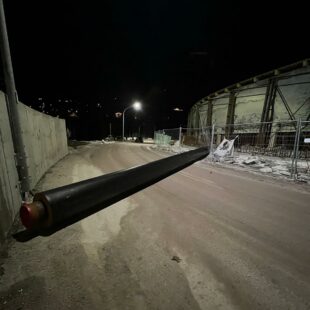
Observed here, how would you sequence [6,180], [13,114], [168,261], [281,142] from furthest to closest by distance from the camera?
[281,142] → [13,114] → [6,180] → [168,261]

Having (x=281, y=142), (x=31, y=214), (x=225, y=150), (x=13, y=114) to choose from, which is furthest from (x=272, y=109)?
(x=31, y=214)

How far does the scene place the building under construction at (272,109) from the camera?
30.0ft

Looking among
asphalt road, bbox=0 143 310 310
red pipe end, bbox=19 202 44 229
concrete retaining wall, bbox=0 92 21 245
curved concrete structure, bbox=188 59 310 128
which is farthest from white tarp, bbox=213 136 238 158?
red pipe end, bbox=19 202 44 229

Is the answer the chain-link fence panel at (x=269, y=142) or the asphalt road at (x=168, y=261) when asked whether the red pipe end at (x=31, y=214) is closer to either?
the asphalt road at (x=168, y=261)

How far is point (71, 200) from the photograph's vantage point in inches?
41.6

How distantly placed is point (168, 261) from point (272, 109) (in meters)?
12.5

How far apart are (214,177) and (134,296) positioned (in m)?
5.24

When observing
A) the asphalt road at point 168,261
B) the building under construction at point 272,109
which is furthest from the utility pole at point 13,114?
the building under construction at point 272,109

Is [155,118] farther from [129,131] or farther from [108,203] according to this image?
[108,203]

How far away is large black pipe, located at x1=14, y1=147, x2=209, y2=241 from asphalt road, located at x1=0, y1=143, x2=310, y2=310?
1091mm

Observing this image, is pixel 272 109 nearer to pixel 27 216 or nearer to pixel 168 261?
pixel 168 261

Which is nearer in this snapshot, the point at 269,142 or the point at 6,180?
the point at 6,180

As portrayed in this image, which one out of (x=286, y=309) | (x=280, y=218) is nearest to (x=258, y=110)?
(x=280, y=218)

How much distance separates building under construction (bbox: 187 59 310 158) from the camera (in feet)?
30.0
